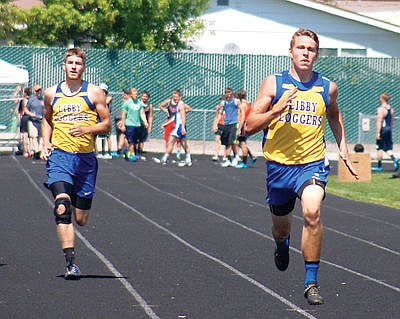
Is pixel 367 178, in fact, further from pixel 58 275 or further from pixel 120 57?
pixel 58 275

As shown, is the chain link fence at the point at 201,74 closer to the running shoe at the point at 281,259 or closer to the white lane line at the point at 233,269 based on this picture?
the white lane line at the point at 233,269

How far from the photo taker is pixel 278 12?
41.4 metres

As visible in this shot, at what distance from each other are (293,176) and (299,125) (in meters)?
0.43

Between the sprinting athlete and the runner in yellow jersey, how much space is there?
1.92 meters

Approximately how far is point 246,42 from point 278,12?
1539 millimetres

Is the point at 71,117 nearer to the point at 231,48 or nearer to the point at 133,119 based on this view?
the point at 133,119

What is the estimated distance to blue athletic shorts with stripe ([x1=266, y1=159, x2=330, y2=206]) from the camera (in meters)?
9.22

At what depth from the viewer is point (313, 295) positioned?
348 inches

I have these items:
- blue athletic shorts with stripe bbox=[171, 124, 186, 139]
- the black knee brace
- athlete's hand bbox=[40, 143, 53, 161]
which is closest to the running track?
the black knee brace

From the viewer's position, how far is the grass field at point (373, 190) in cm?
2114

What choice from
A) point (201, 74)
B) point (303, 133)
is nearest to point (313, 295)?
point (303, 133)

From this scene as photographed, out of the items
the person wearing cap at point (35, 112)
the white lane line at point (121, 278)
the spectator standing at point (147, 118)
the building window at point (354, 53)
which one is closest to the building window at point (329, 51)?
the building window at point (354, 53)

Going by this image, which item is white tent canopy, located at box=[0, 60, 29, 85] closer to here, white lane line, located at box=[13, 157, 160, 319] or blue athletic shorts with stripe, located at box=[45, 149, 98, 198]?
white lane line, located at box=[13, 157, 160, 319]

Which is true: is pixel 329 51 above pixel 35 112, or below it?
above
